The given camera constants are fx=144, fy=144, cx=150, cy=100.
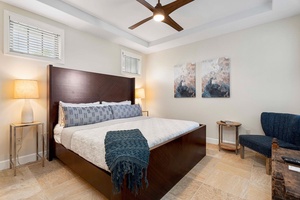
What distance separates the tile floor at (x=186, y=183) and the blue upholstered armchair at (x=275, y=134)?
1.15ft

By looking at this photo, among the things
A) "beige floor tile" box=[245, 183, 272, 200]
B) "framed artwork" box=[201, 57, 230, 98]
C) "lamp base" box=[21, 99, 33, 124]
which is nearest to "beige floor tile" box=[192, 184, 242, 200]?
"beige floor tile" box=[245, 183, 272, 200]

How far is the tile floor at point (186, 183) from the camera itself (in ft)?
5.63

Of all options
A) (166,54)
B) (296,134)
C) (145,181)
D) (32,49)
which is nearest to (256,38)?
(296,134)

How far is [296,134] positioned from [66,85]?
4227 millimetres

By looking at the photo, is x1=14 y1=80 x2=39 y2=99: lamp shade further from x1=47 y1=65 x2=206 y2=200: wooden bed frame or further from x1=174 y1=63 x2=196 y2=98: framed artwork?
x1=174 y1=63 x2=196 y2=98: framed artwork

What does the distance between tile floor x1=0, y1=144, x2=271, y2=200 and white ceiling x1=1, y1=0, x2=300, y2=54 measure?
2701 millimetres

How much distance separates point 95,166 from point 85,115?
1259 mm

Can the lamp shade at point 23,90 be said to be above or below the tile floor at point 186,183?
above

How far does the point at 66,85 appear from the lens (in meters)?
2.95

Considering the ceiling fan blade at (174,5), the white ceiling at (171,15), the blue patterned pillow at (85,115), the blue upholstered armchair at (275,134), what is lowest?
the blue upholstered armchair at (275,134)

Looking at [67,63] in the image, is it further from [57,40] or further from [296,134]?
[296,134]

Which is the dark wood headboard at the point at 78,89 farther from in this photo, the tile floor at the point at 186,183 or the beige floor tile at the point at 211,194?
the beige floor tile at the point at 211,194

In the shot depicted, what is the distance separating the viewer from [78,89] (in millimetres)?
3145

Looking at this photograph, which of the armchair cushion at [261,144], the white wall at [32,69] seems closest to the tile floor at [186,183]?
the armchair cushion at [261,144]
